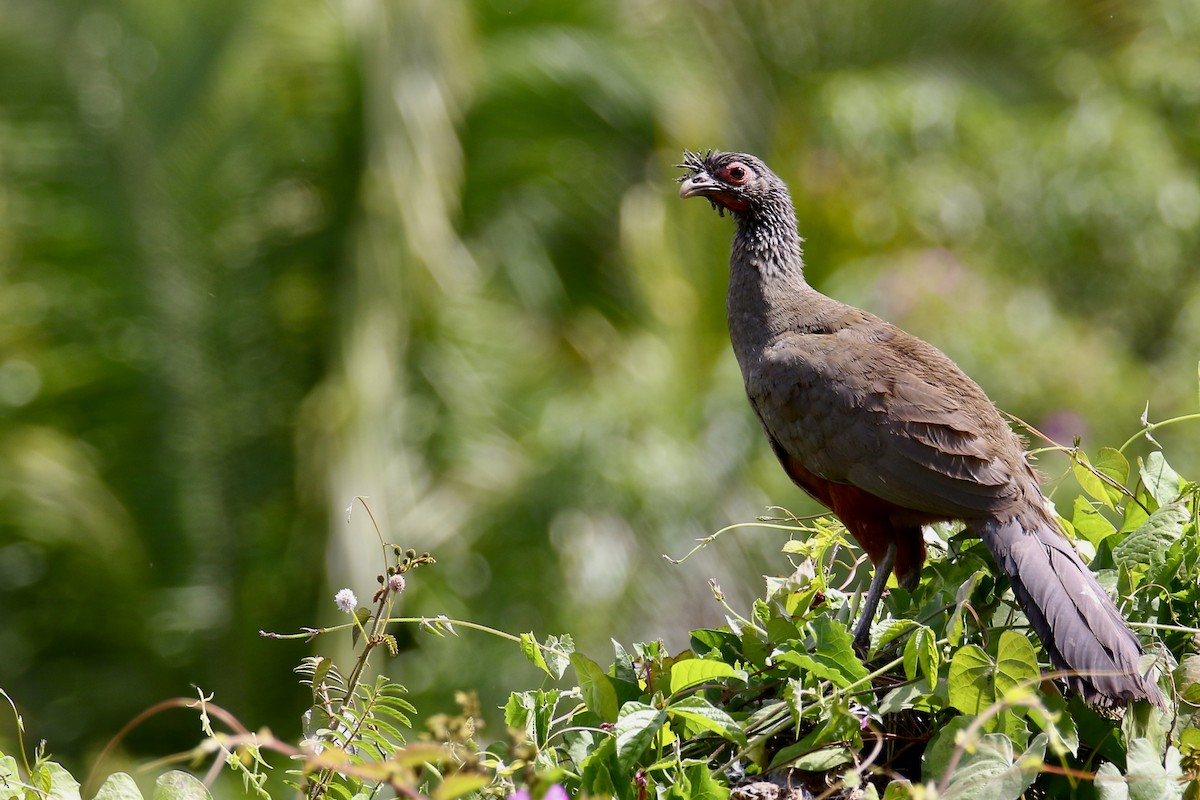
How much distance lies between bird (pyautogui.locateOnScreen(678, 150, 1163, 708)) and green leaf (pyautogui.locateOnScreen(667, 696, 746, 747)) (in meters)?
0.70

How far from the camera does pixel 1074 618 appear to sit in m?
2.91

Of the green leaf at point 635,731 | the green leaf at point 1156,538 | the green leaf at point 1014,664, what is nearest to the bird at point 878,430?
the green leaf at point 1156,538

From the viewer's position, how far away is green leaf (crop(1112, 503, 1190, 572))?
2.87 m

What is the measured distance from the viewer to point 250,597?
1049 centimetres

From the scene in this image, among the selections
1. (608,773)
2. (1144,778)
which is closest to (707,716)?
(608,773)

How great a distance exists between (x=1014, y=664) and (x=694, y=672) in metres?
0.61

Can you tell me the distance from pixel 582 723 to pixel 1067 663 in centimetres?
103

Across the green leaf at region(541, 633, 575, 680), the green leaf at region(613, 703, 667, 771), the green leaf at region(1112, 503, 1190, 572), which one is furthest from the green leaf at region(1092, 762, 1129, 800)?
the green leaf at region(541, 633, 575, 680)

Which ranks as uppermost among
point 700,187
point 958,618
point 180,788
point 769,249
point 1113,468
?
point 700,187

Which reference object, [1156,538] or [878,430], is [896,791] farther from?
[878,430]

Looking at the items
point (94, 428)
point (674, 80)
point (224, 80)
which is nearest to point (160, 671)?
point (94, 428)

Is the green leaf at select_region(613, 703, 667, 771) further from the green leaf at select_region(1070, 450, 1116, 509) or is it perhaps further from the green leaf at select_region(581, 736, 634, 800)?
the green leaf at select_region(1070, 450, 1116, 509)

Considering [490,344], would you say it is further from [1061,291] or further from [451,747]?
[451,747]

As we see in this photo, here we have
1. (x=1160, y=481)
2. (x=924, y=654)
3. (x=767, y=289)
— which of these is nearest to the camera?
(x=924, y=654)
